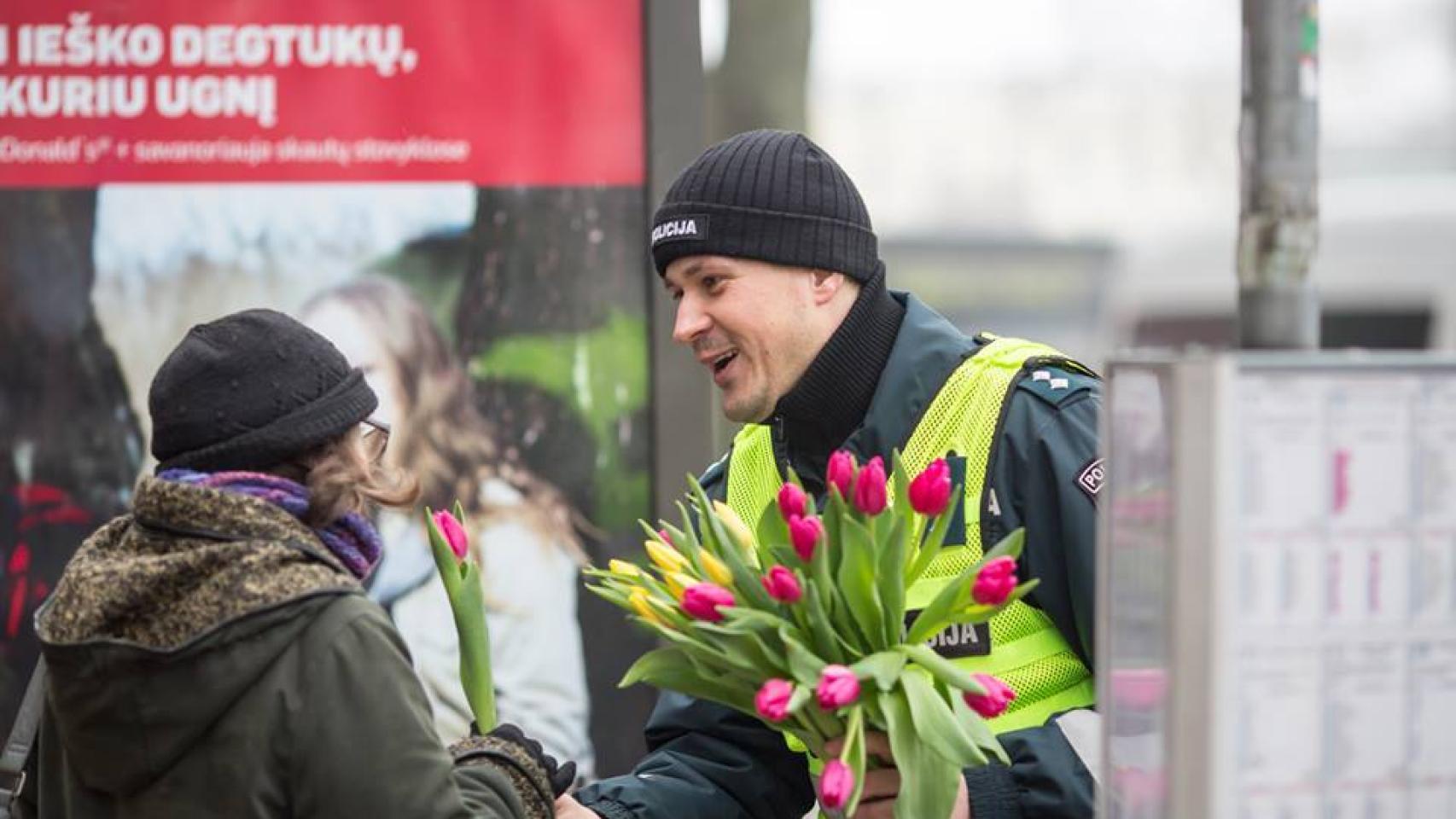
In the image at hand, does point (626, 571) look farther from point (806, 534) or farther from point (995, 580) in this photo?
point (995, 580)

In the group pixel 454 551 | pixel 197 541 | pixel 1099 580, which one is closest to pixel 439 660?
pixel 454 551

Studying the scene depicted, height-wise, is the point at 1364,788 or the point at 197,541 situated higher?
the point at 197,541

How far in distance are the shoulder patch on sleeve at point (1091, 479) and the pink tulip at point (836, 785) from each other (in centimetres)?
64

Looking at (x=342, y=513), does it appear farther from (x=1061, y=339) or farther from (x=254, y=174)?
(x=1061, y=339)

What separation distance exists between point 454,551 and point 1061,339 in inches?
509

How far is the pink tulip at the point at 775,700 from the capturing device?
101 inches

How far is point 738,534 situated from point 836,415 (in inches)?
20.0

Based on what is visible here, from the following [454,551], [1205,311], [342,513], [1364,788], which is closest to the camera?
[1364,788]

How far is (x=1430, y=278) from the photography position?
13070mm

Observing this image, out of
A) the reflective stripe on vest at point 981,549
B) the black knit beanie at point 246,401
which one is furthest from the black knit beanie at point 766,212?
the black knit beanie at point 246,401

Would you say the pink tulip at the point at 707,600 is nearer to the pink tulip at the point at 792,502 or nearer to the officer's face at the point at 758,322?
the pink tulip at the point at 792,502

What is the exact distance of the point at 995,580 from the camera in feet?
8.59

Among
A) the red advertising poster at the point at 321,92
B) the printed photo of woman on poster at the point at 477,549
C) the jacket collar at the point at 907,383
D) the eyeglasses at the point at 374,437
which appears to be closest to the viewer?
the eyeglasses at the point at 374,437

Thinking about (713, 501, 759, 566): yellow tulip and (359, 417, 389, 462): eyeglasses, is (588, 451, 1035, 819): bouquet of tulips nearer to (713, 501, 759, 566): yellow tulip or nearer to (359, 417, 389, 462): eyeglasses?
(713, 501, 759, 566): yellow tulip
